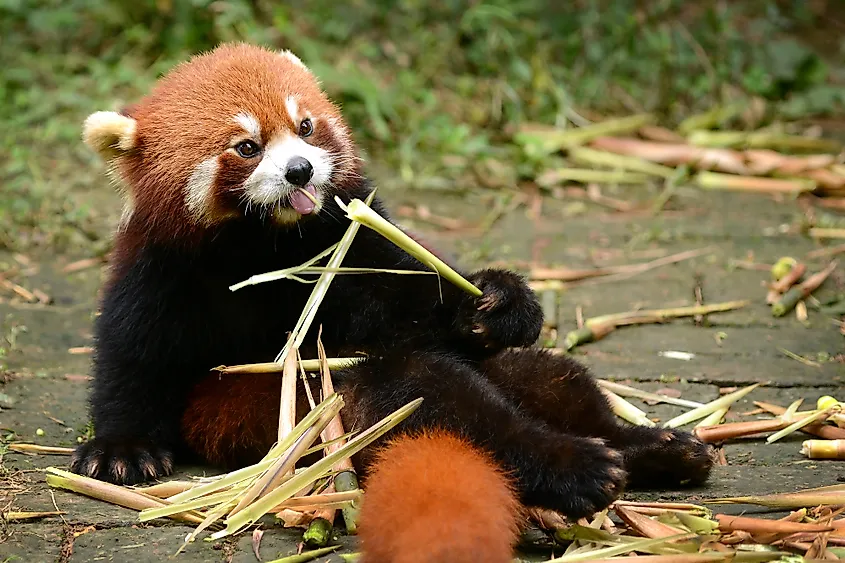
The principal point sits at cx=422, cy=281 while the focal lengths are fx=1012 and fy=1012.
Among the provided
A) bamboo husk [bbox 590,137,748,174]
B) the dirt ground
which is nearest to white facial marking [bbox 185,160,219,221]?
the dirt ground

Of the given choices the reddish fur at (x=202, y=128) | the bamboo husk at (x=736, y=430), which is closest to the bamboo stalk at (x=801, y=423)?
the bamboo husk at (x=736, y=430)

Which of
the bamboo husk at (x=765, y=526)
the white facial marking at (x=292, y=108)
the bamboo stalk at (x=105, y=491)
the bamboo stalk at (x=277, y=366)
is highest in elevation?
the white facial marking at (x=292, y=108)

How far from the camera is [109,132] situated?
297 centimetres

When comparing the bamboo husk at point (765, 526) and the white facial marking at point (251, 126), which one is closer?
the bamboo husk at point (765, 526)

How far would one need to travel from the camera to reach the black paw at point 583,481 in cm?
236

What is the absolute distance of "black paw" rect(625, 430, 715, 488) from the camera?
2.76m

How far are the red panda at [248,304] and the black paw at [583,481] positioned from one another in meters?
0.35

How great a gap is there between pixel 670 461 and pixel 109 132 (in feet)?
6.10

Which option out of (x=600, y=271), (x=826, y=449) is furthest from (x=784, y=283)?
(x=826, y=449)

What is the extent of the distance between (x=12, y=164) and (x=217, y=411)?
3430 mm

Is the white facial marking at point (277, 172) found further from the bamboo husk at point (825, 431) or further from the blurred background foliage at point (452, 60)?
the blurred background foliage at point (452, 60)

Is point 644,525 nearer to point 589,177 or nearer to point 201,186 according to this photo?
point 201,186

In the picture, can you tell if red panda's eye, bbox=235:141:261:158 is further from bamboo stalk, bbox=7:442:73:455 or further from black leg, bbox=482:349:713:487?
bamboo stalk, bbox=7:442:73:455

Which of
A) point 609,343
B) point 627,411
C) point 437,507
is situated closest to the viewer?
point 437,507
